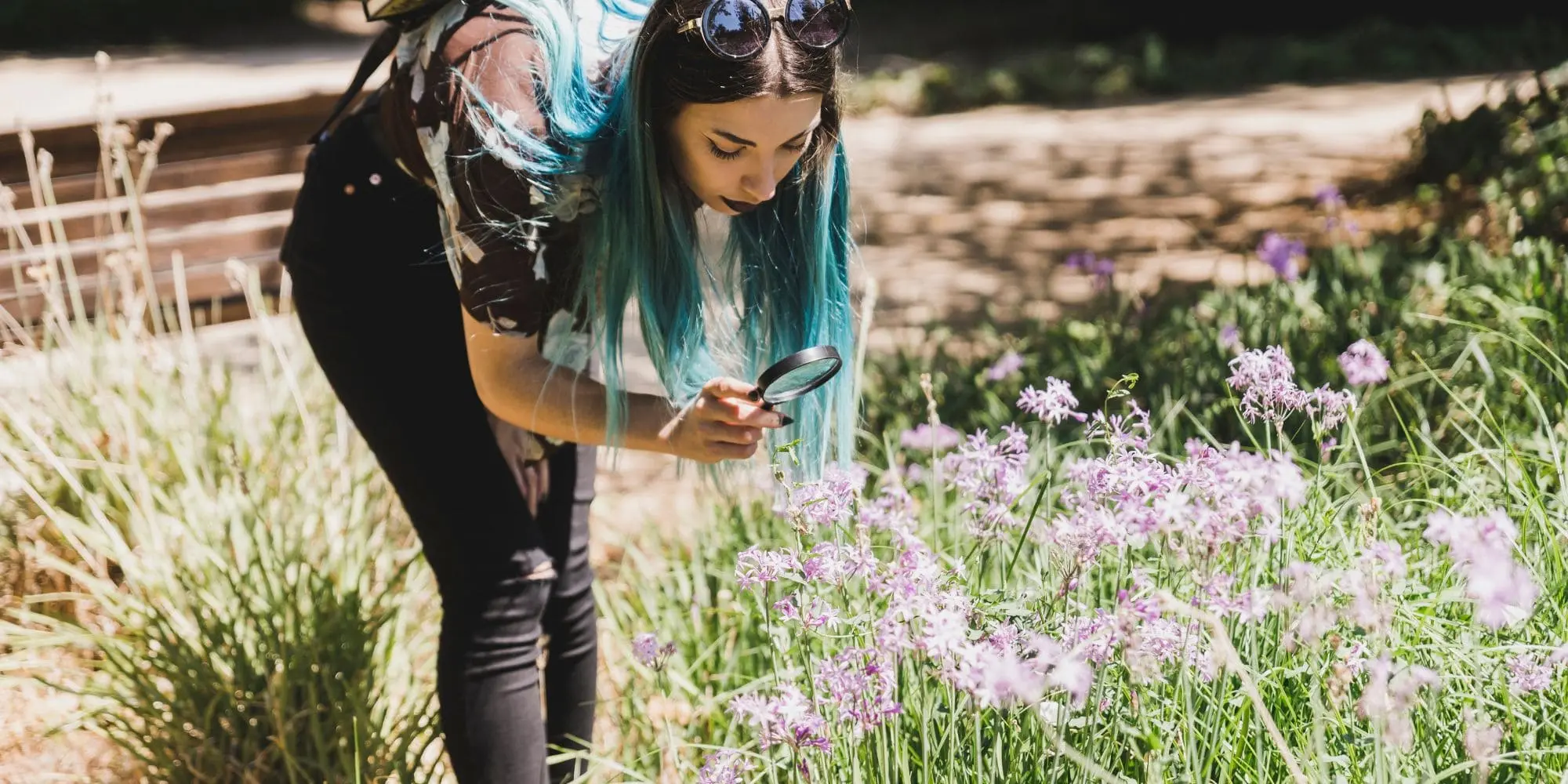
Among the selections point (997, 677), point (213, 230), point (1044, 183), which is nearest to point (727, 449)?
point (997, 677)

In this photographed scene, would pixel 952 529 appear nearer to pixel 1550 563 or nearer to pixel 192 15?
pixel 1550 563

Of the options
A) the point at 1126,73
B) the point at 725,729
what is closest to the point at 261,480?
the point at 725,729

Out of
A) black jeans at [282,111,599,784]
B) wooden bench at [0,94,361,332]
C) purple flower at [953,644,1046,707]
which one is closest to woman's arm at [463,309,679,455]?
black jeans at [282,111,599,784]

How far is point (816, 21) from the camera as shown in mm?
1622

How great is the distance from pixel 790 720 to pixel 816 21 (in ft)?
2.70

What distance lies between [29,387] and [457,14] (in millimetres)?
2170

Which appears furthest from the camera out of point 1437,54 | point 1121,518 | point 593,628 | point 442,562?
point 1437,54

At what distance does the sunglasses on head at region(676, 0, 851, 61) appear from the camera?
1.54 metres

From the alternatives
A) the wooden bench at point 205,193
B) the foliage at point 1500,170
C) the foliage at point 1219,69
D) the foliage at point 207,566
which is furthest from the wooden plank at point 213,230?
the foliage at point 1219,69

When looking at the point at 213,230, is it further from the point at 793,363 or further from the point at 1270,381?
the point at 1270,381

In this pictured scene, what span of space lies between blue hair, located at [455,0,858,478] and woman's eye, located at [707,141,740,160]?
0.07 m

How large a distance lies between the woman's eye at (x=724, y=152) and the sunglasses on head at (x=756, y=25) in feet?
0.39

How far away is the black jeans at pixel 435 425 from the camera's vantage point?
6.24 feet

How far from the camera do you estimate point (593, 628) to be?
88.3 inches
